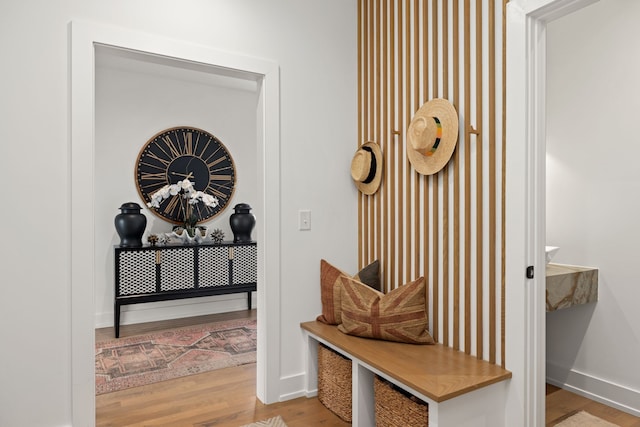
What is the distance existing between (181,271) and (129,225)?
65 centimetres

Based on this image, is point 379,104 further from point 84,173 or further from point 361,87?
point 84,173

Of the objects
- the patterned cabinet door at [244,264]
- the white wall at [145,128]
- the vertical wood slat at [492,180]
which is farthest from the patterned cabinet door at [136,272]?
the vertical wood slat at [492,180]

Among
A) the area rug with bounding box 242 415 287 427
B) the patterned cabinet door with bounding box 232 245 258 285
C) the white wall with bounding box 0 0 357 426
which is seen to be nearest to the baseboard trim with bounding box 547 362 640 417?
the white wall with bounding box 0 0 357 426

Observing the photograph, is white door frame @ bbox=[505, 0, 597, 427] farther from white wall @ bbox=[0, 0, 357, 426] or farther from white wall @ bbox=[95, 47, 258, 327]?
white wall @ bbox=[95, 47, 258, 327]

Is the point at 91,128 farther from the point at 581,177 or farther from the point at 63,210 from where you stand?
the point at 581,177

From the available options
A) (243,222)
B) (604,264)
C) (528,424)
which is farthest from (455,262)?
(243,222)

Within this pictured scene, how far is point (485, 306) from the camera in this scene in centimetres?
200

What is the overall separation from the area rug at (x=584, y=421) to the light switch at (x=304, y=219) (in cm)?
177

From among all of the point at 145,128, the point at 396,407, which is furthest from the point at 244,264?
the point at 396,407

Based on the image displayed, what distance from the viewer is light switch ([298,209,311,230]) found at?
2.61 metres

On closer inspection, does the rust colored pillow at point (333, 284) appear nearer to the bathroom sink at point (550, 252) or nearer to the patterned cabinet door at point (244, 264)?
the bathroom sink at point (550, 252)

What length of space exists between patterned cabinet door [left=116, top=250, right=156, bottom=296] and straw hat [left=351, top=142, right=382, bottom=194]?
89.2 inches

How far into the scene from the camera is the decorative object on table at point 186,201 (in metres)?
4.27

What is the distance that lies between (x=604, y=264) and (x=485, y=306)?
1100 mm
